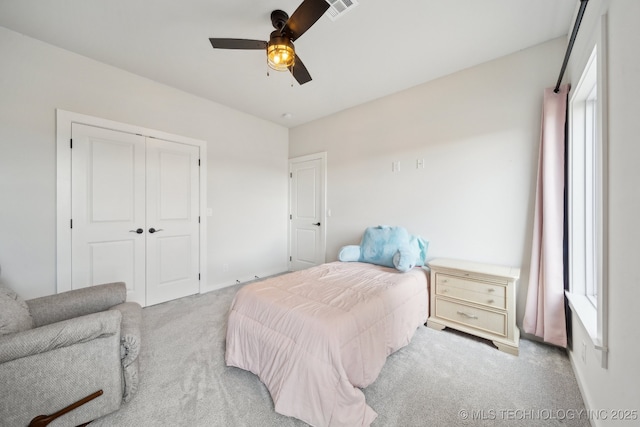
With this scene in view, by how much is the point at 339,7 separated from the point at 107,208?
3.06 meters

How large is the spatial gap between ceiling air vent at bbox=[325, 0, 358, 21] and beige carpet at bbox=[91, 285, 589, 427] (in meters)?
2.70

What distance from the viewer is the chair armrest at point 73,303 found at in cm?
153

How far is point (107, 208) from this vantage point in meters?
2.61

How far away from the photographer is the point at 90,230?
8.25ft

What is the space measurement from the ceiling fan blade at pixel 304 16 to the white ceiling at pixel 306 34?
0.36m

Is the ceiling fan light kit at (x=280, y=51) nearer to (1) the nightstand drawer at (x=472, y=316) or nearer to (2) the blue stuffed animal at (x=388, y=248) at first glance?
(2) the blue stuffed animal at (x=388, y=248)

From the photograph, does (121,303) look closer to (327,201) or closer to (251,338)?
(251,338)

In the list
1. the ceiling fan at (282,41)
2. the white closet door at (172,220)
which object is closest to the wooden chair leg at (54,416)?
the white closet door at (172,220)

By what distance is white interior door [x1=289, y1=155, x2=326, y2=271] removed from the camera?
13.2 feet

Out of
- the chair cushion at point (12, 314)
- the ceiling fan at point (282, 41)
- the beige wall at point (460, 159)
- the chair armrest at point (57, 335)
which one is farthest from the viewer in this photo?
the beige wall at point (460, 159)

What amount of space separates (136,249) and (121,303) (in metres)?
1.22

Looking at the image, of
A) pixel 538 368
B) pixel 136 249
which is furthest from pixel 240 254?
pixel 538 368

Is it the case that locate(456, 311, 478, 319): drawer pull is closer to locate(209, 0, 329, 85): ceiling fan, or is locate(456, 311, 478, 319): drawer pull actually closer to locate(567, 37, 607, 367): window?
locate(567, 37, 607, 367): window

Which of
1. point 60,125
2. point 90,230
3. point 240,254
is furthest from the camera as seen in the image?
point 240,254
